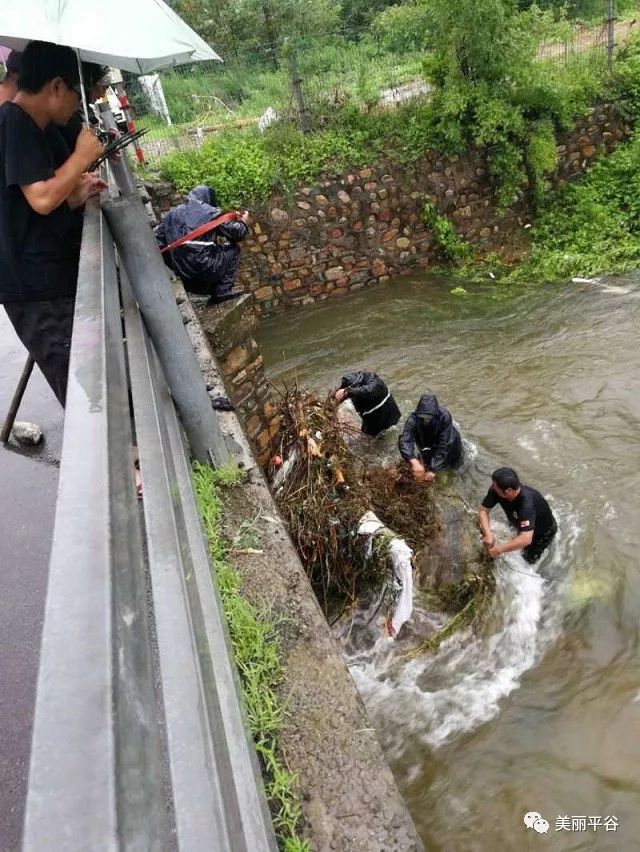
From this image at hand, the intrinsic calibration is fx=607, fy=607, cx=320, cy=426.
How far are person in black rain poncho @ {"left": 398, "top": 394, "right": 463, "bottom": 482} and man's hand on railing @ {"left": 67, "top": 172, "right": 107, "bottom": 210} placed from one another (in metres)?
3.78

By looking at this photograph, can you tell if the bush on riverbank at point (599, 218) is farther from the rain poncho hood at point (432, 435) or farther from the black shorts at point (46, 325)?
the black shorts at point (46, 325)

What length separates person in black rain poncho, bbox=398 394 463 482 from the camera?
587 cm

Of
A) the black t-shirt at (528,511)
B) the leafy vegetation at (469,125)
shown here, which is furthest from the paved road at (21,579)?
the leafy vegetation at (469,125)

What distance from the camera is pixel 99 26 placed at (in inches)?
89.0

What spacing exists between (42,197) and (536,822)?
13.7ft

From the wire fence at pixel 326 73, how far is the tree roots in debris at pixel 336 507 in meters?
8.27

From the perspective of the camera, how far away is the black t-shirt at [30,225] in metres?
2.42

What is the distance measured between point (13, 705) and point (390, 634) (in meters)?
2.50

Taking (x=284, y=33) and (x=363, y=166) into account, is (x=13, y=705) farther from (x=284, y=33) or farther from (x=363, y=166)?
(x=284, y=33)

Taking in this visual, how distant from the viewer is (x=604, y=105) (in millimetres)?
12008

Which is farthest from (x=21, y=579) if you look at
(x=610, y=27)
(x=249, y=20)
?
(x=249, y=20)

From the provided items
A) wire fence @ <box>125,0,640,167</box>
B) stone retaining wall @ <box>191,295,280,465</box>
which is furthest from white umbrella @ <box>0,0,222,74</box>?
wire fence @ <box>125,0,640,167</box>

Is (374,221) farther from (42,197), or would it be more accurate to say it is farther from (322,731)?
(322,731)

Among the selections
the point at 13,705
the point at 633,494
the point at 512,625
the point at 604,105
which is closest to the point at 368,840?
the point at 13,705
